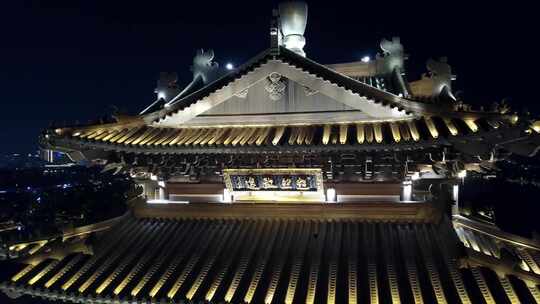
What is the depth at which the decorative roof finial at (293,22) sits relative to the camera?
11.4m

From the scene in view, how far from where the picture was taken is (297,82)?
9.88 meters

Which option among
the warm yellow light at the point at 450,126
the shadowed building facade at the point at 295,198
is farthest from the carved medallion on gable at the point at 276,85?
the warm yellow light at the point at 450,126

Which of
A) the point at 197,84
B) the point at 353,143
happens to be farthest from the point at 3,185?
the point at 353,143

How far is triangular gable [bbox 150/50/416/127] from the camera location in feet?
30.1

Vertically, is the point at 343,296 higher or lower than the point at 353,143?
lower

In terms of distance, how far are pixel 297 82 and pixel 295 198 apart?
3051mm

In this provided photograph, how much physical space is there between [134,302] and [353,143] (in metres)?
5.68

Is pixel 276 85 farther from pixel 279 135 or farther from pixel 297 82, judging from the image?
pixel 279 135

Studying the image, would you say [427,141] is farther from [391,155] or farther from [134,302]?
[134,302]

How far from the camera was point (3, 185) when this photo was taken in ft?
206

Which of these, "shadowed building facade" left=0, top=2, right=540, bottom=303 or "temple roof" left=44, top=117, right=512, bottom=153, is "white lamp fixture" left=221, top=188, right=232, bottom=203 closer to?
"shadowed building facade" left=0, top=2, right=540, bottom=303

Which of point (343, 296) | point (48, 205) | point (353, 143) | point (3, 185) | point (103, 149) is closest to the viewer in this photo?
point (343, 296)

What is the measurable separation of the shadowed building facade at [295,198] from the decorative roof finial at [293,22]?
0.20ft

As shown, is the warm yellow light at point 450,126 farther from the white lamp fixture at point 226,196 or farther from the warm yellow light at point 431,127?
the white lamp fixture at point 226,196
